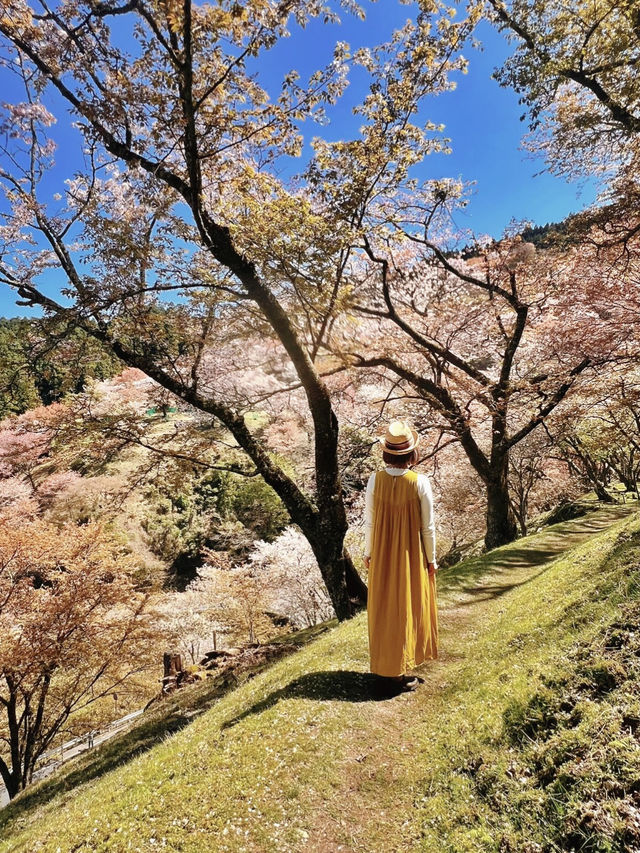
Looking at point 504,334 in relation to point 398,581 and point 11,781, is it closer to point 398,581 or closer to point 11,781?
point 398,581

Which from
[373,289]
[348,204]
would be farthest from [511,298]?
[348,204]

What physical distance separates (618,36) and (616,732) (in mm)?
11849

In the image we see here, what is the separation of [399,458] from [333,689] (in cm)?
299

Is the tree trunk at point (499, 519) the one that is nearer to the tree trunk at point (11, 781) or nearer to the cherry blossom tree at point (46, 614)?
the cherry blossom tree at point (46, 614)

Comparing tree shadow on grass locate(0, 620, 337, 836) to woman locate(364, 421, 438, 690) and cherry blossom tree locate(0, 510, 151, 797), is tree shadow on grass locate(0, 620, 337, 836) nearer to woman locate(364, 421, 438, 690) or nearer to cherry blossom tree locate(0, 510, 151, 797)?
cherry blossom tree locate(0, 510, 151, 797)

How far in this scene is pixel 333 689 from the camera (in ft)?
16.4

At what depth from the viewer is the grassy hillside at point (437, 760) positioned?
8.32ft

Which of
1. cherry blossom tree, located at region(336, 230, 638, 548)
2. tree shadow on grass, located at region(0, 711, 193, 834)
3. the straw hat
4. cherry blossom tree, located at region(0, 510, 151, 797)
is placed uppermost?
cherry blossom tree, located at region(336, 230, 638, 548)

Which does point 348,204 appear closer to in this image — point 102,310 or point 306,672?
point 102,310

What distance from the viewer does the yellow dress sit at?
14.6 feet

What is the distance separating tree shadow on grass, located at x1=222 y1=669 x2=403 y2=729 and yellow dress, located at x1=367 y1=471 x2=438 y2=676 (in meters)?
0.45

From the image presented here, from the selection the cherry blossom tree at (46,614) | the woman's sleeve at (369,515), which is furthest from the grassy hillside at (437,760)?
the cherry blossom tree at (46,614)

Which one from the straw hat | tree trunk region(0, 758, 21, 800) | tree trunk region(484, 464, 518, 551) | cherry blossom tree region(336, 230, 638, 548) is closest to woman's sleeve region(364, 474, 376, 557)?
the straw hat

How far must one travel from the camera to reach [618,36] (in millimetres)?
8078
